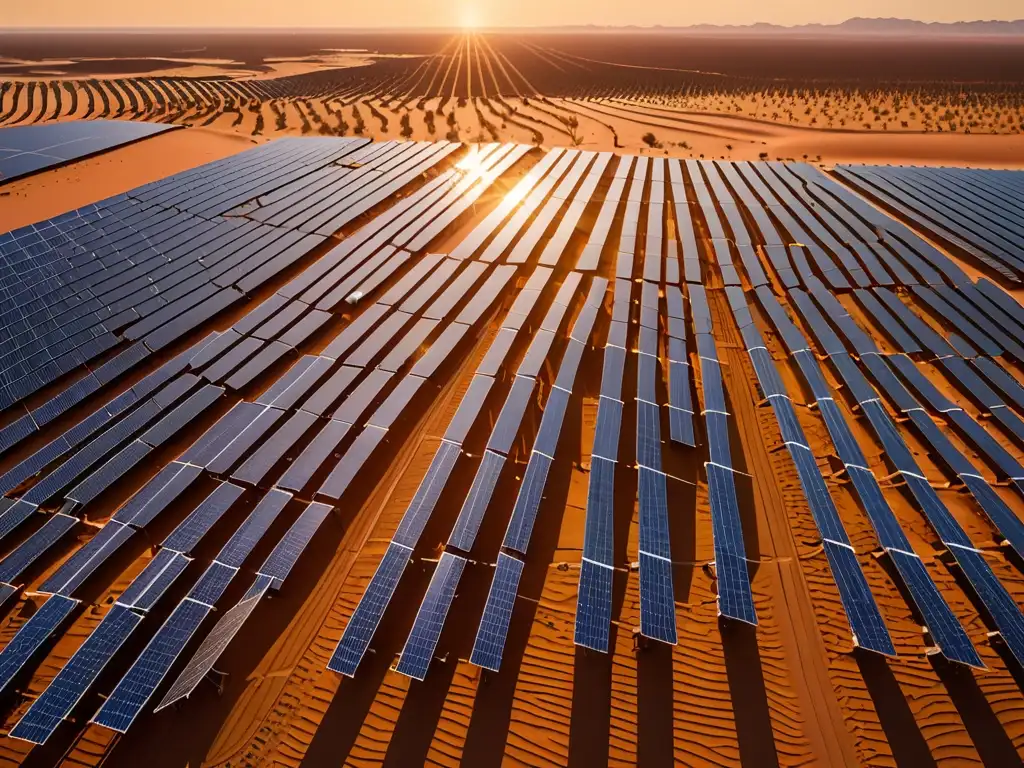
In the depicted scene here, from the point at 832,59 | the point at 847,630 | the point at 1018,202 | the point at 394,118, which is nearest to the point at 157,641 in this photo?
the point at 847,630

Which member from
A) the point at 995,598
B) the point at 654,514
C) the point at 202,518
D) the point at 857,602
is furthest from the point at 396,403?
the point at 995,598

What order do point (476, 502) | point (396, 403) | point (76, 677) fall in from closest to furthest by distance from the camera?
point (76, 677) → point (476, 502) → point (396, 403)

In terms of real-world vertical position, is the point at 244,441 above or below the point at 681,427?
below

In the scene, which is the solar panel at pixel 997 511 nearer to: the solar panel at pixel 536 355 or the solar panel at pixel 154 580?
the solar panel at pixel 536 355

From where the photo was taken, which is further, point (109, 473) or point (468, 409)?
point (468, 409)

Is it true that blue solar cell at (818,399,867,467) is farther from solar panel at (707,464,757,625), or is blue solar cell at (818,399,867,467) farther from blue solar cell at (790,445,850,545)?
solar panel at (707,464,757,625)

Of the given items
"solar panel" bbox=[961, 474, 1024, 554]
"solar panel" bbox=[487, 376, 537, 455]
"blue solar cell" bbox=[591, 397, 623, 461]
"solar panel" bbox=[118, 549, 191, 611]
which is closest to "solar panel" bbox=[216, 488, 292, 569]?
"solar panel" bbox=[118, 549, 191, 611]

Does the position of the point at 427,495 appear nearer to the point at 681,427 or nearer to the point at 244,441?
the point at 244,441
